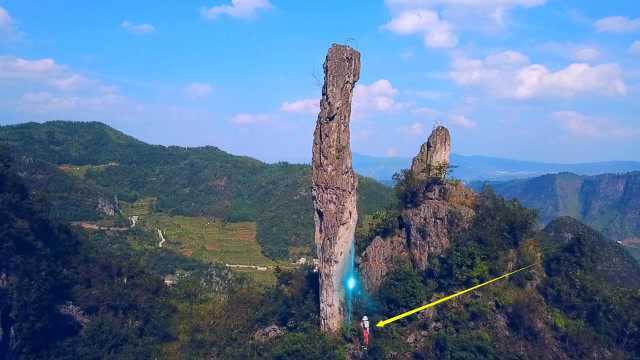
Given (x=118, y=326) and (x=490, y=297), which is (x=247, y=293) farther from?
(x=490, y=297)

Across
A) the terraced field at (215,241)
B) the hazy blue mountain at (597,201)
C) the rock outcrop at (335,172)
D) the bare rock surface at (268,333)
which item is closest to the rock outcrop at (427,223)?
the rock outcrop at (335,172)

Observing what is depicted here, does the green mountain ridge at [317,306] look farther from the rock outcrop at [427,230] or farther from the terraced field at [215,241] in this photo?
the terraced field at [215,241]

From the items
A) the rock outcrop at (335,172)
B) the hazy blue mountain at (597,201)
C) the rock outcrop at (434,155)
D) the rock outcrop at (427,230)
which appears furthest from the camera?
the hazy blue mountain at (597,201)

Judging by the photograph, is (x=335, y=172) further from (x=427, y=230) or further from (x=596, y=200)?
(x=596, y=200)

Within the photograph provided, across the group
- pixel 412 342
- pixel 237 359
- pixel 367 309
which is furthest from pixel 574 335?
pixel 237 359

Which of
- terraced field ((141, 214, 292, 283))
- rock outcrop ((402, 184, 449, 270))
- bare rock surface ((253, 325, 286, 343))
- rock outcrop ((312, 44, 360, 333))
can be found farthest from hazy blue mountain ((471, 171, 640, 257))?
rock outcrop ((312, 44, 360, 333))

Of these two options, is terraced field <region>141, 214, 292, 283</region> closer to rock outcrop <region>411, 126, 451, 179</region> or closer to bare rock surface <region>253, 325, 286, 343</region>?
bare rock surface <region>253, 325, 286, 343</region>
